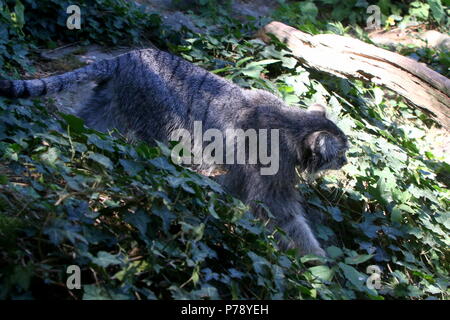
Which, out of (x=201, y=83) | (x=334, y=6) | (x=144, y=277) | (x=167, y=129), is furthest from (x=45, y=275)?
(x=334, y=6)

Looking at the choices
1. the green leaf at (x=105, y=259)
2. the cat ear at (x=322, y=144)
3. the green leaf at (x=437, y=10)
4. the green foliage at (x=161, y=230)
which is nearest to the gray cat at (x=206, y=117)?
the cat ear at (x=322, y=144)

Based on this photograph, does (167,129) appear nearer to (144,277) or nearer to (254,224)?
(254,224)

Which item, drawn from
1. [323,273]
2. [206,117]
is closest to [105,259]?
[323,273]

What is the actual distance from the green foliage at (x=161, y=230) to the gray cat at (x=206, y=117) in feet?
1.50

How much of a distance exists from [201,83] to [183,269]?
259cm

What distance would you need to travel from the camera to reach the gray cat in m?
5.26

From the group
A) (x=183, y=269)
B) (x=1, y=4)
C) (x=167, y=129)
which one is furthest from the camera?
(x=1, y=4)

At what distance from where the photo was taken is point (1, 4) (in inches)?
255

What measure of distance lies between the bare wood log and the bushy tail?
10.3 feet

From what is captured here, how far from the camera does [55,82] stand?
512 cm

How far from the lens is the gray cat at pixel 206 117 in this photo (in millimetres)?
5262

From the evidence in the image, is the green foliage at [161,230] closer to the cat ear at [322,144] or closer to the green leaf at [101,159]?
the green leaf at [101,159]

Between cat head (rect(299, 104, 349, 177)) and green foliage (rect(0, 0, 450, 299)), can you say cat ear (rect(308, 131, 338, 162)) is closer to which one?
cat head (rect(299, 104, 349, 177))

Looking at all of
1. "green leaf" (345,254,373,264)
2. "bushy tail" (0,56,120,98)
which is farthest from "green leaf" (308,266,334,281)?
"bushy tail" (0,56,120,98)
